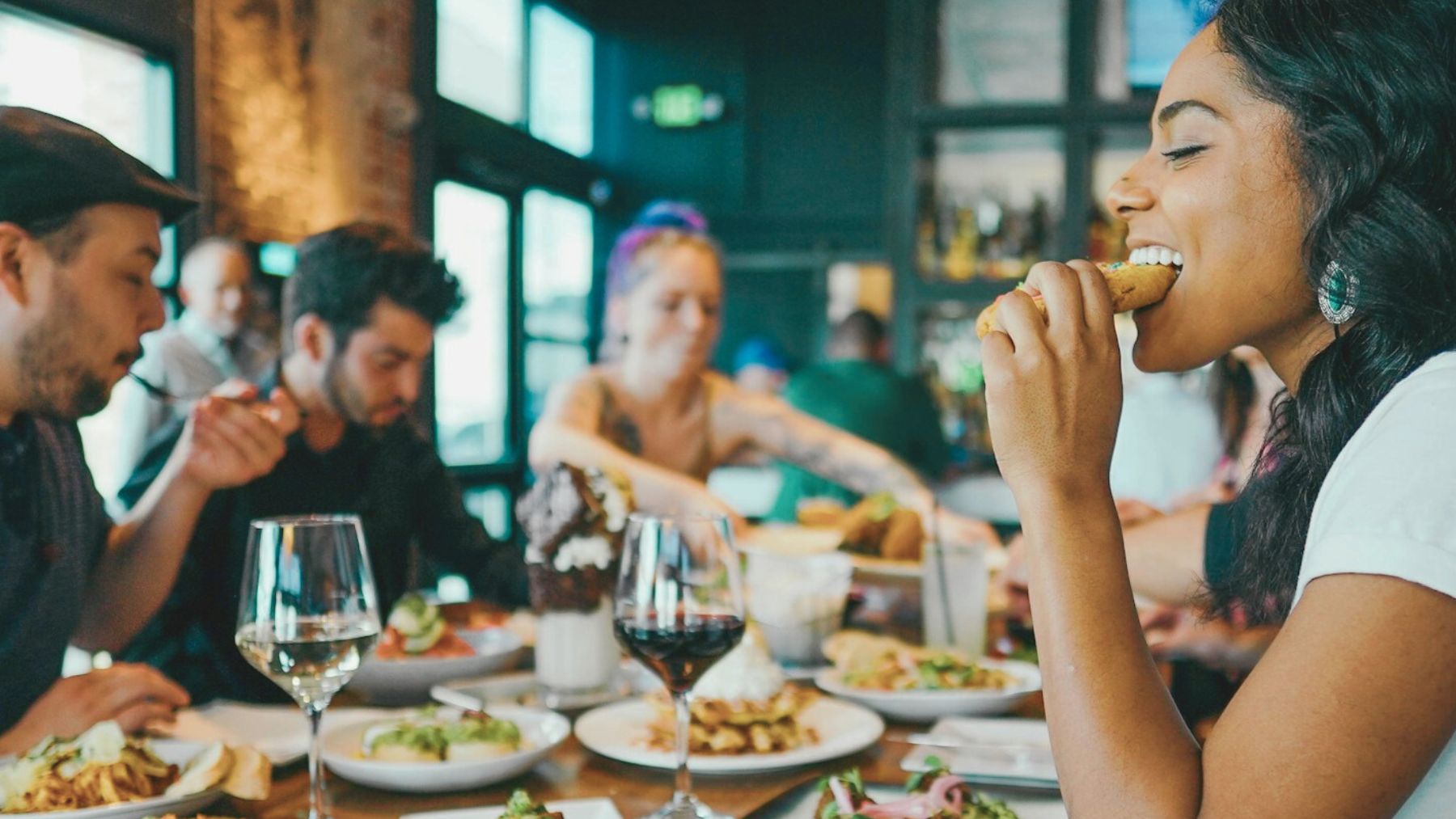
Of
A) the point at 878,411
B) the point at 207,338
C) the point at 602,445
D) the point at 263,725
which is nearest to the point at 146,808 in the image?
the point at 263,725

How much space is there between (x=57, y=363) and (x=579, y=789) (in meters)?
0.86

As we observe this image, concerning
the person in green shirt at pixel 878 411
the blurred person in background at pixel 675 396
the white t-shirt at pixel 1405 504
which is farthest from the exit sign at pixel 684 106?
the white t-shirt at pixel 1405 504

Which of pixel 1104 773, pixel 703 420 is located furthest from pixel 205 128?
pixel 1104 773

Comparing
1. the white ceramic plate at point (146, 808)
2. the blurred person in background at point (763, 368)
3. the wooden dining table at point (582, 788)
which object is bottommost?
the wooden dining table at point (582, 788)

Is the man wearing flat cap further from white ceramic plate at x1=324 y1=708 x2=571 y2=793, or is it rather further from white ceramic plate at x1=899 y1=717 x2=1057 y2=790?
white ceramic plate at x1=899 y1=717 x2=1057 y2=790

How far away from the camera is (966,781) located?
3.74 ft

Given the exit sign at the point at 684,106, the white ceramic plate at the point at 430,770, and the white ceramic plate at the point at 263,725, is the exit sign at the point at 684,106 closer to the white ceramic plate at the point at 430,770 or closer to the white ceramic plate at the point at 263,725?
the white ceramic plate at the point at 263,725

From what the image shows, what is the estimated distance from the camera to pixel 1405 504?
77cm

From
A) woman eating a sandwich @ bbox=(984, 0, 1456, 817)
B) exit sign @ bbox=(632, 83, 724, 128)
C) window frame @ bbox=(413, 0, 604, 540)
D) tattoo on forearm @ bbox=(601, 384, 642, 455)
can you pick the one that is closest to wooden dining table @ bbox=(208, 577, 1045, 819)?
woman eating a sandwich @ bbox=(984, 0, 1456, 817)

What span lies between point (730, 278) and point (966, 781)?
7.40 meters

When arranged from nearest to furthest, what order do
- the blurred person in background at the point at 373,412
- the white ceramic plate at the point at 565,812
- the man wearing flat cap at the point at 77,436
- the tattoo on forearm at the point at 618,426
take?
the white ceramic plate at the point at 565,812 < the man wearing flat cap at the point at 77,436 < the blurred person in background at the point at 373,412 < the tattoo on forearm at the point at 618,426

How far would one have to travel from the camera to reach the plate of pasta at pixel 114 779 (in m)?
1.02

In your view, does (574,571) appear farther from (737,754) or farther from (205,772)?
(205,772)

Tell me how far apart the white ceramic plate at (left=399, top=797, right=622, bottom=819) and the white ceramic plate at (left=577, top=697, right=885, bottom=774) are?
14cm
